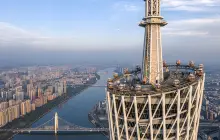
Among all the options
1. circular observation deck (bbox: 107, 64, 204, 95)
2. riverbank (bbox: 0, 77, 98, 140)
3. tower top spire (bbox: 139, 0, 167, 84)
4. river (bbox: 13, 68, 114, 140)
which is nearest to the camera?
circular observation deck (bbox: 107, 64, 204, 95)

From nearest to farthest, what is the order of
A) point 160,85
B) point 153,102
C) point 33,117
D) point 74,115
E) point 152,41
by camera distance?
point 153,102 < point 160,85 < point 152,41 < point 33,117 < point 74,115

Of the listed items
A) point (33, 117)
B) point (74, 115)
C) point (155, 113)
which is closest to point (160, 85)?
point (155, 113)

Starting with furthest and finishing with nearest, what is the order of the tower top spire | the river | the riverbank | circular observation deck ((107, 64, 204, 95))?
1. the riverbank
2. the river
3. the tower top spire
4. circular observation deck ((107, 64, 204, 95))

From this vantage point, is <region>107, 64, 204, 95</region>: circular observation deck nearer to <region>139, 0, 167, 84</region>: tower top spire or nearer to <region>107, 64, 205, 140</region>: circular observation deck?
<region>107, 64, 205, 140</region>: circular observation deck

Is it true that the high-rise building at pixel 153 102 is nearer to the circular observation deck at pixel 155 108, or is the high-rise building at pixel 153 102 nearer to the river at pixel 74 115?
the circular observation deck at pixel 155 108

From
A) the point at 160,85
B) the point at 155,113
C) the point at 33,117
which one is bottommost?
the point at 33,117

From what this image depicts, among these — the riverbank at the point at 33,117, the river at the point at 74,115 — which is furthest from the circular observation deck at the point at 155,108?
the riverbank at the point at 33,117

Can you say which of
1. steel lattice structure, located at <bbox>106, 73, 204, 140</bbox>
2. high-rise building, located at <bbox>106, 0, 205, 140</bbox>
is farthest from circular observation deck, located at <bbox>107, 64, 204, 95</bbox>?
steel lattice structure, located at <bbox>106, 73, 204, 140</bbox>

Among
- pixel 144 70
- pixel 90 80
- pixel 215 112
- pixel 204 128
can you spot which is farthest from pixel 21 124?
pixel 90 80

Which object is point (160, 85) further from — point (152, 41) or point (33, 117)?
point (33, 117)
